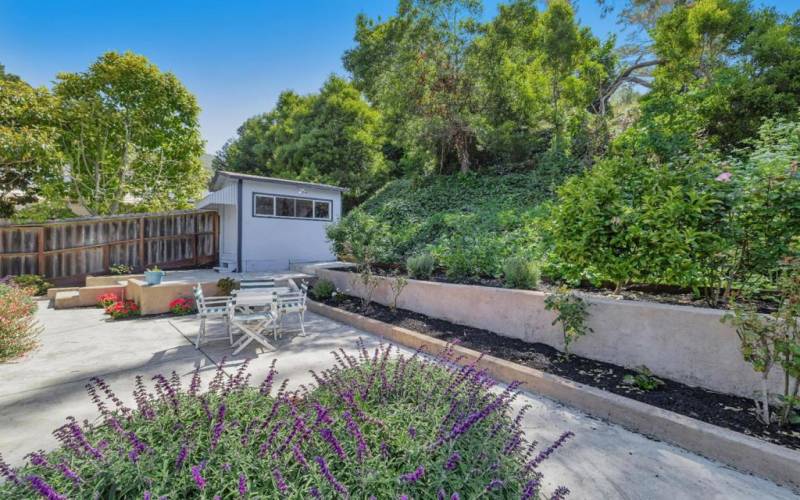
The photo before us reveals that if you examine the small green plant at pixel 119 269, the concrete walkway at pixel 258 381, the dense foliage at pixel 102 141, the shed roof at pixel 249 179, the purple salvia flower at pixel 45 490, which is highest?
the dense foliage at pixel 102 141

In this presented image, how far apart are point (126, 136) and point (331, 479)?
1561cm

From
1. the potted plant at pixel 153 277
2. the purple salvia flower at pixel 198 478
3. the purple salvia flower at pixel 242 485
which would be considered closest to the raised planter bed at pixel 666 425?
the purple salvia flower at pixel 242 485

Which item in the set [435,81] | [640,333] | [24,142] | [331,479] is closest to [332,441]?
[331,479]

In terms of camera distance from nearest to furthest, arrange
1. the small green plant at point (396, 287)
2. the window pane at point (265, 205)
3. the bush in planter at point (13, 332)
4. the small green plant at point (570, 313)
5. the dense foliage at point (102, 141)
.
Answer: the small green plant at point (570, 313) → the bush in planter at point (13, 332) → the small green plant at point (396, 287) → the dense foliage at point (102, 141) → the window pane at point (265, 205)

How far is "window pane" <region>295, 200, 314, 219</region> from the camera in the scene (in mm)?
11105

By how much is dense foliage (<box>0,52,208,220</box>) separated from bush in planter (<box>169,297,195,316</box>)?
21.3 feet

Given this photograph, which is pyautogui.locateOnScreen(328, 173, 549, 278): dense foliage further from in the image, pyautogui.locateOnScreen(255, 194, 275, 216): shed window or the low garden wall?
pyautogui.locateOnScreen(255, 194, 275, 216): shed window

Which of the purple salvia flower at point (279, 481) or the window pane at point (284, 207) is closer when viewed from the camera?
the purple salvia flower at point (279, 481)

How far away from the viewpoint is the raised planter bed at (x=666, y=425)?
2.12 meters

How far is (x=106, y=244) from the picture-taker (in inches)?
376

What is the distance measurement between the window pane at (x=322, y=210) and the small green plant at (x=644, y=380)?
10054 millimetres

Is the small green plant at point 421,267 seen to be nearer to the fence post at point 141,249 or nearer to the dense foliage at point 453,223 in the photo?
the dense foliage at point 453,223

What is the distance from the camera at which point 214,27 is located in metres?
10.1

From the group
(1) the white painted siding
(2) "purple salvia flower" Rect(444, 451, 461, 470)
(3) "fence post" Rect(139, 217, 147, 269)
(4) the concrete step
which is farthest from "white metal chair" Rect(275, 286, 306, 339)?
(3) "fence post" Rect(139, 217, 147, 269)
